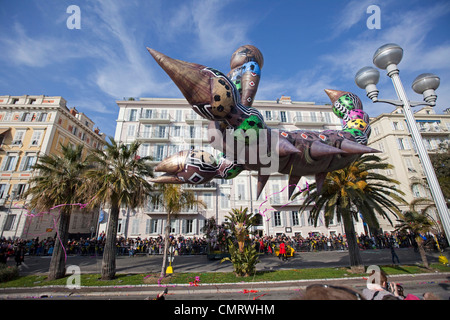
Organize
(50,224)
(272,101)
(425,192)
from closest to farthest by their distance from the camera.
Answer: (50,224), (425,192), (272,101)

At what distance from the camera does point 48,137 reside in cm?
2892

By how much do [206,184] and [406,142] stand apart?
3143cm

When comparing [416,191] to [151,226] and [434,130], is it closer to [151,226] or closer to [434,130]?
[434,130]

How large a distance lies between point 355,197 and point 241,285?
6.68 meters

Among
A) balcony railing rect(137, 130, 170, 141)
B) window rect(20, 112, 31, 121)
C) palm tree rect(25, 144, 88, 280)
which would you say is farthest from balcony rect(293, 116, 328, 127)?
window rect(20, 112, 31, 121)

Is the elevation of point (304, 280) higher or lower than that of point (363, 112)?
lower

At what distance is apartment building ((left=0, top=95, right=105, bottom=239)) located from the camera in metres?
24.8

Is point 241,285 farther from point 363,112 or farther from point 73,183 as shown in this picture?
point 73,183

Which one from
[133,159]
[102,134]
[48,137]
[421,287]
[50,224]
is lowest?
[421,287]

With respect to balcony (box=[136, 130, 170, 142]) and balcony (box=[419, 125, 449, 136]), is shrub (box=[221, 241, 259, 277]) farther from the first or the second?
balcony (box=[419, 125, 449, 136])

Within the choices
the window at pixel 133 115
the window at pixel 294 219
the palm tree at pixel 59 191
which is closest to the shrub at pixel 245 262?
the palm tree at pixel 59 191

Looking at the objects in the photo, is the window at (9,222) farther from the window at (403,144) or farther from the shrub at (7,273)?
the window at (403,144)
